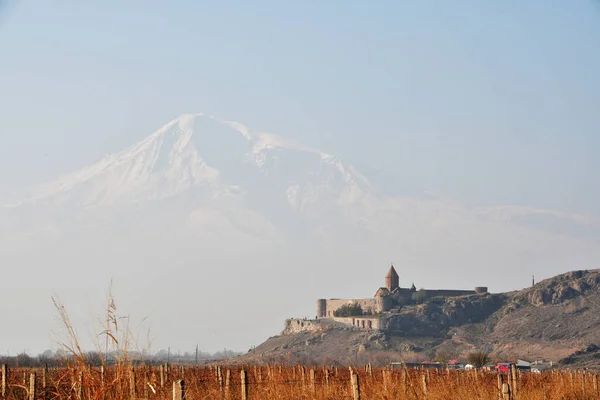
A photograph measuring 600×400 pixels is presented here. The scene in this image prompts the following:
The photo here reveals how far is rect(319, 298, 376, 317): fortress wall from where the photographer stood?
406ft

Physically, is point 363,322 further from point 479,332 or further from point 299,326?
point 479,332

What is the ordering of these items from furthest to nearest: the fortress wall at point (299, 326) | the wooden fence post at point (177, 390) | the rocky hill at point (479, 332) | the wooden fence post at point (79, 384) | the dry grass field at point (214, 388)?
the fortress wall at point (299, 326) < the rocky hill at point (479, 332) < the wooden fence post at point (177, 390) < the dry grass field at point (214, 388) < the wooden fence post at point (79, 384)

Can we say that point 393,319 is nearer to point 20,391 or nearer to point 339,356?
point 339,356

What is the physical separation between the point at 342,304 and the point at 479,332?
19.6 meters

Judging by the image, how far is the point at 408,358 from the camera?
9825 centimetres

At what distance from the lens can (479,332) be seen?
118812mm

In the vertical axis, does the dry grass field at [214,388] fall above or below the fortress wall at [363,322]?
below

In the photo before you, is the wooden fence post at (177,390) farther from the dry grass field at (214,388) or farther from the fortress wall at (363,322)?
the fortress wall at (363,322)

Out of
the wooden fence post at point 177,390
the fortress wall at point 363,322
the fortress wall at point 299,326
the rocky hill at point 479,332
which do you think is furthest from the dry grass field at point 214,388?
the fortress wall at point 299,326

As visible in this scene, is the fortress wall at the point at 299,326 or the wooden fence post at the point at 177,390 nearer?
the wooden fence post at the point at 177,390

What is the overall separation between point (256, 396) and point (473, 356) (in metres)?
63.5

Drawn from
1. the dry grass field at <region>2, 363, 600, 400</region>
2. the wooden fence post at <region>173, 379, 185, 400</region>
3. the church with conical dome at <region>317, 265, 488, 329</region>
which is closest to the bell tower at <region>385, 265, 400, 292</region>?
the church with conical dome at <region>317, 265, 488, 329</region>

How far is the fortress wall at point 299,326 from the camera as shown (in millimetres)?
119875

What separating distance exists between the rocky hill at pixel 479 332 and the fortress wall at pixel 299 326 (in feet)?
0.63
